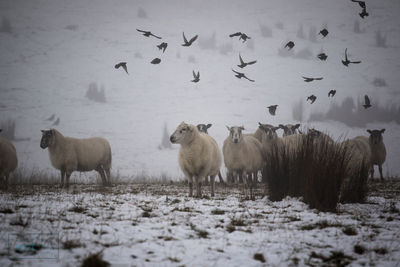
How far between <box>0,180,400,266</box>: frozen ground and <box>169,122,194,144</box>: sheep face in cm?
261

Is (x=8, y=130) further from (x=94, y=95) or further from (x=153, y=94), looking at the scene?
→ (x=153, y=94)

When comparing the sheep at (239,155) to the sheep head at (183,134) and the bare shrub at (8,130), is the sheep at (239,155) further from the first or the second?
the bare shrub at (8,130)

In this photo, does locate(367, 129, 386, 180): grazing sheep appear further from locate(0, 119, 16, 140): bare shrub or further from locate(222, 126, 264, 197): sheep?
locate(0, 119, 16, 140): bare shrub

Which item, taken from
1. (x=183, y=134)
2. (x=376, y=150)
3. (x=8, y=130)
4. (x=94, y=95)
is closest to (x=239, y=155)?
(x=183, y=134)

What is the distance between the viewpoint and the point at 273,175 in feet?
21.1

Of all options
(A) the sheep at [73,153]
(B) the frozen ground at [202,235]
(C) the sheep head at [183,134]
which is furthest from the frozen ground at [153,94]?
(B) the frozen ground at [202,235]

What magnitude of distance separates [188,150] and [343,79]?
44920 millimetres

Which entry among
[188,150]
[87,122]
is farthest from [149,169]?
[188,150]

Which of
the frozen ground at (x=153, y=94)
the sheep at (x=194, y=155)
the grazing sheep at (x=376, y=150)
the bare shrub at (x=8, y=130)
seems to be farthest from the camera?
the frozen ground at (x=153, y=94)

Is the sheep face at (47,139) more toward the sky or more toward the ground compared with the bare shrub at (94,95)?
more toward the ground

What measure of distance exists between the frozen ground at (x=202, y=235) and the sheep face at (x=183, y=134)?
261 centimetres

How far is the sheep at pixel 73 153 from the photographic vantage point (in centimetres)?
978

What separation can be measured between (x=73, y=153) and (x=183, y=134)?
4.48 m

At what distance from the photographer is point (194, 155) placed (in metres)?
7.63
